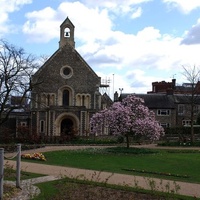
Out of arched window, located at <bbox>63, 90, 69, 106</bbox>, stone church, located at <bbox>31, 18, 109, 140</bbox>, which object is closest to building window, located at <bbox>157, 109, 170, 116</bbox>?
stone church, located at <bbox>31, 18, 109, 140</bbox>

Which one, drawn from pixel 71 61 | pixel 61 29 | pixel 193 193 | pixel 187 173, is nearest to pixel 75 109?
pixel 71 61

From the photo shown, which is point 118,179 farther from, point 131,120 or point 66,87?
point 66,87

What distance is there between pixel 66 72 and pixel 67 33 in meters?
6.56

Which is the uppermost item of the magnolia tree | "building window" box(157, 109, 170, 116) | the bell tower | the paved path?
the bell tower

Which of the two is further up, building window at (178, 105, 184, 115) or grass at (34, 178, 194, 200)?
building window at (178, 105, 184, 115)

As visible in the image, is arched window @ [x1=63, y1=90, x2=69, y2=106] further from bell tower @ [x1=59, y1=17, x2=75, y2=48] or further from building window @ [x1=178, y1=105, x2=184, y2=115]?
building window @ [x1=178, y1=105, x2=184, y2=115]

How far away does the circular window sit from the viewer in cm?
5912

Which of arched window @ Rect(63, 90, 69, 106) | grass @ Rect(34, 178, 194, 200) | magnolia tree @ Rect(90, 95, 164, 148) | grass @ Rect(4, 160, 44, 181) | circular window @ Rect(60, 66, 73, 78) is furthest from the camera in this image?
arched window @ Rect(63, 90, 69, 106)

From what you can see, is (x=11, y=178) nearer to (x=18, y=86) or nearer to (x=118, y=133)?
(x=118, y=133)

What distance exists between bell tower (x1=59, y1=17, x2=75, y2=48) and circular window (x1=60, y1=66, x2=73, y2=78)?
3959 millimetres

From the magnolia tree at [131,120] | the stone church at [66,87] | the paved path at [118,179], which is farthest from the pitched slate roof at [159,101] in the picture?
the paved path at [118,179]

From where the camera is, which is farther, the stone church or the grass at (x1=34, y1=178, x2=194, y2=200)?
the stone church

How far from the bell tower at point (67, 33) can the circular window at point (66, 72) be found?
3.96 metres

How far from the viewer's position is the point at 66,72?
195 ft
